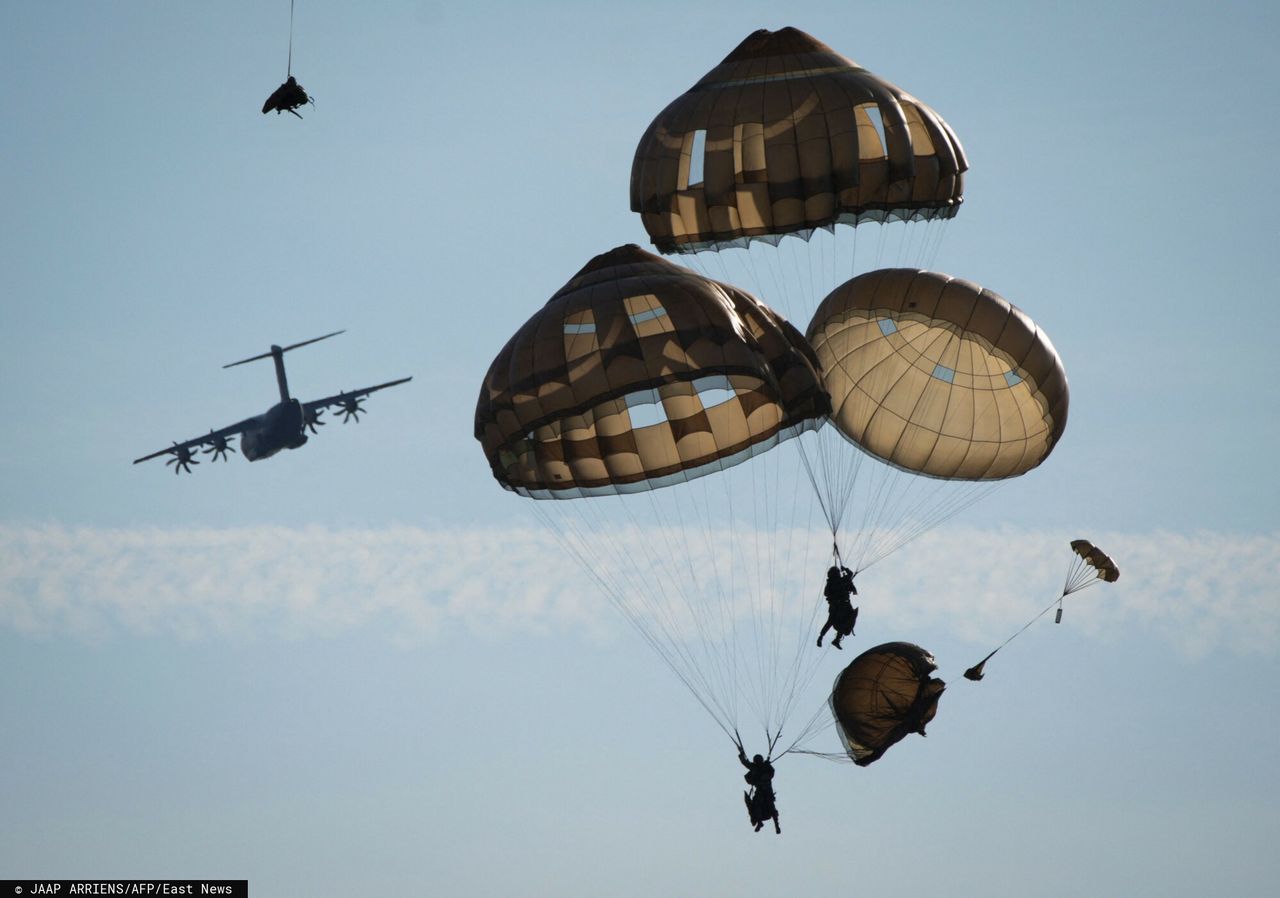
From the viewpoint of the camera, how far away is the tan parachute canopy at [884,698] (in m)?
32.2

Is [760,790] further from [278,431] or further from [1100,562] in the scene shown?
[278,431]

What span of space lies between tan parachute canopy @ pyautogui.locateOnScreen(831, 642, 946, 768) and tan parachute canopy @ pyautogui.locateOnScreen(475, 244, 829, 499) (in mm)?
3893

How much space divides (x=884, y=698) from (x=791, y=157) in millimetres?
8651

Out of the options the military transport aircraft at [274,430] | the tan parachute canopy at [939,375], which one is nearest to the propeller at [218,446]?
the military transport aircraft at [274,430]

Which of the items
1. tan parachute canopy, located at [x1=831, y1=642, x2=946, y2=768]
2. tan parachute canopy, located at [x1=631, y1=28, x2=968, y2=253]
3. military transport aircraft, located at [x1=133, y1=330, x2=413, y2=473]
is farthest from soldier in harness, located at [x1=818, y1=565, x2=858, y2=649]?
military transport aircraft, located at [x1=133, y1=330, x2=413, y2=473]

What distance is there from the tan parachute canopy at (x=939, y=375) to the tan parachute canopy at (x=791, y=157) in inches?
61.1

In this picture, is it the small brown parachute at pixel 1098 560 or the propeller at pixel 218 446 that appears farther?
the propeller at pixel 218 446

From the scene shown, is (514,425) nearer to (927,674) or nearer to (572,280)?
(572,280)

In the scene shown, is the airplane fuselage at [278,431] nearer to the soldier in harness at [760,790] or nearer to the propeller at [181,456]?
the propeller at [181,456]

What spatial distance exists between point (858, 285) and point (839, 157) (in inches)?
97.2

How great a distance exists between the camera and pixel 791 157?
108 ft

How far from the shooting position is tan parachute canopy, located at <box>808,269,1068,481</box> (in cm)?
3331

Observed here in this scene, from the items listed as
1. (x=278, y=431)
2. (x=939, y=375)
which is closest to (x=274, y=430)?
(x=278, y=431)

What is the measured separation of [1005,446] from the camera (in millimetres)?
34562
